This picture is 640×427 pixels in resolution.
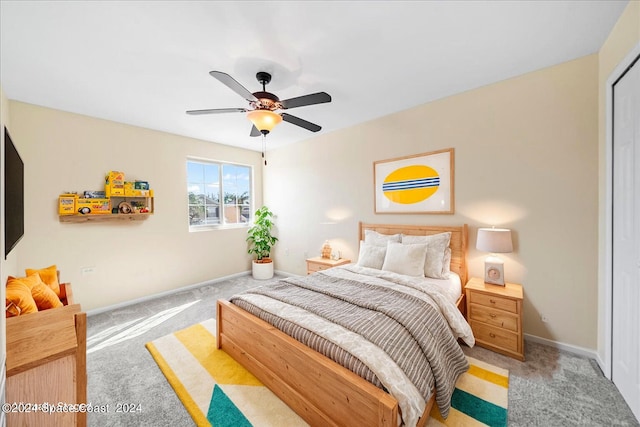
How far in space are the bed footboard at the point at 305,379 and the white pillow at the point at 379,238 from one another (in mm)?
1806

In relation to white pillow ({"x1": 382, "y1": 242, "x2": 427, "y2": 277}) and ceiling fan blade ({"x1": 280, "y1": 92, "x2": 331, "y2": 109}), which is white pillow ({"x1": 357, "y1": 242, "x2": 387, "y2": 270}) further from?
ceiling fan blade ({"x1": 280, "y1": 92, "x2": 331, "y2": 109})

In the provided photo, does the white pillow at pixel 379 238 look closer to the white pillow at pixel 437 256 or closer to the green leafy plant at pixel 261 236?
the white pillow at pixel 437 256

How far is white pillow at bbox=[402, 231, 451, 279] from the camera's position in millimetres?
2711

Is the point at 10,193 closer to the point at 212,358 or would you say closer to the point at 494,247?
the point at 212,358

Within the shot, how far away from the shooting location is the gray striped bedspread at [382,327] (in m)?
1.40

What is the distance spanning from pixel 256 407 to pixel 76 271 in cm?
309

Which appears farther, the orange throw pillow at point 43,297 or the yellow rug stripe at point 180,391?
the orange throw pillow at point 43,297

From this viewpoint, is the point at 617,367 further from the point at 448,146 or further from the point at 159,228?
the point at 159,228

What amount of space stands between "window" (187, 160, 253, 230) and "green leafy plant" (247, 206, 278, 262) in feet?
1.18

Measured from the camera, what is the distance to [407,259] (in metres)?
2.77

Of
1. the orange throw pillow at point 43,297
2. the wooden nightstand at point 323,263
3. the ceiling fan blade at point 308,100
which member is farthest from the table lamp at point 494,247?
the orange throw pillow at point 43,297

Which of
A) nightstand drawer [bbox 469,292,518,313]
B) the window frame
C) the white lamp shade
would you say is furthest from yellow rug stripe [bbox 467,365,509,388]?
the window frame

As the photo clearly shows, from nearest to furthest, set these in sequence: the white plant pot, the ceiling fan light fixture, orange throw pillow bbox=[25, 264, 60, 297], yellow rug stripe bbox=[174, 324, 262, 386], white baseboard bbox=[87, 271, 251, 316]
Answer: yellow rug stripe bbox=[174, 324, 262, 386], the ceiling fan light fixture, orange throw pillow bbox=[25, 264, 60, 297], white baseboard bbox=[87, 271, 251, 316], the white plant pot

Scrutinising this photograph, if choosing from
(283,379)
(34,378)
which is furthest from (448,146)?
(34,378)
